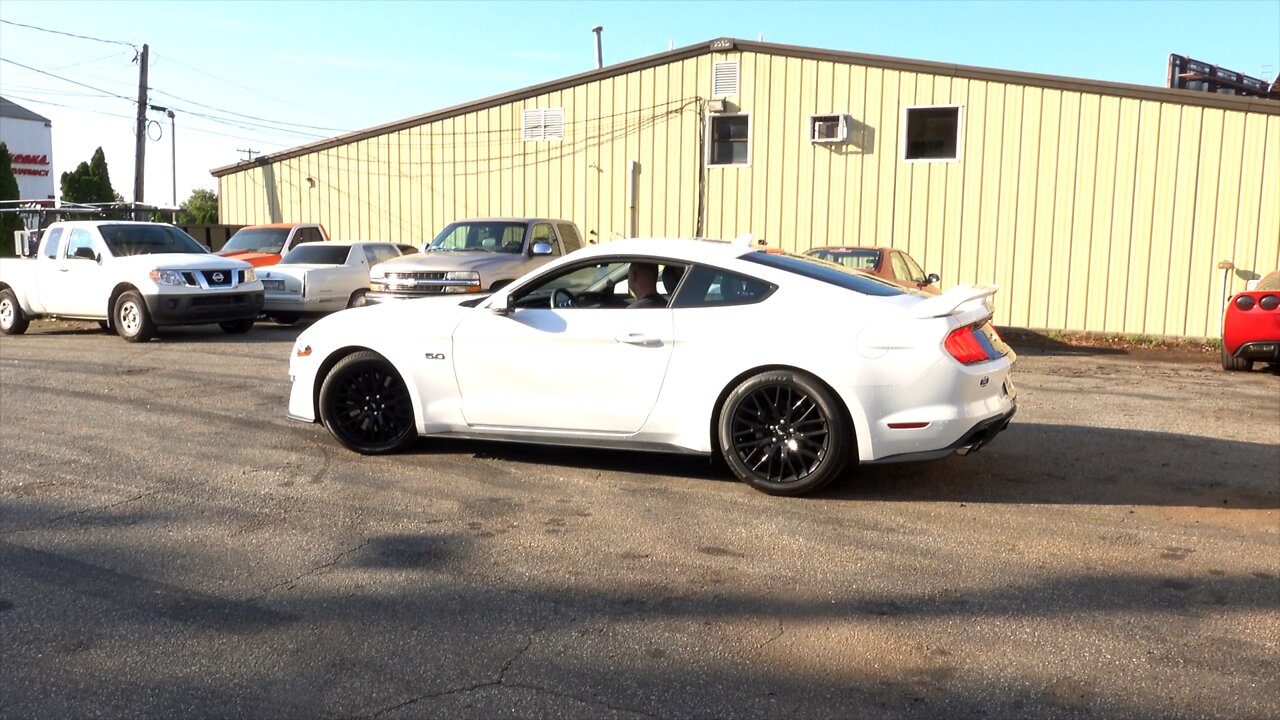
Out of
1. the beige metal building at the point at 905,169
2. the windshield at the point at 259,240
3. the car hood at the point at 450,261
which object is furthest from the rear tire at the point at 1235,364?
the windshield at the point at 259,240

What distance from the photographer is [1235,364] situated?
13.1 metres

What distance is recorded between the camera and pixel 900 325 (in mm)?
5910

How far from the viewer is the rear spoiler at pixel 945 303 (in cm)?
595

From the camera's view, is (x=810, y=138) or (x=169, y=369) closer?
(x=169, y=369)

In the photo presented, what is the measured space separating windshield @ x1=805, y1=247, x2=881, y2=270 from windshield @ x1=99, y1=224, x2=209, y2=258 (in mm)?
8772

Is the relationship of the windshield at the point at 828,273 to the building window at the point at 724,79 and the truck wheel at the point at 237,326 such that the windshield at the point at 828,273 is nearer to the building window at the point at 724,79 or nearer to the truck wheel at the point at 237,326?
the truck wheel at the point at 237,326

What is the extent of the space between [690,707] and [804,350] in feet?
9.29

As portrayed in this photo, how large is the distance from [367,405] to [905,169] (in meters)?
13.6

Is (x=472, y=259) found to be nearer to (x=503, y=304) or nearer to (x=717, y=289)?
(x=503, y=304)

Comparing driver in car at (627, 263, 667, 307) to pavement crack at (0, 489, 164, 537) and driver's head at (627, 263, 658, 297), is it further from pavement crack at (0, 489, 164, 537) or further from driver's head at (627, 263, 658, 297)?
pavement crack at (0, 489, 164, 537)

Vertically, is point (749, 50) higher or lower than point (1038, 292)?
higher

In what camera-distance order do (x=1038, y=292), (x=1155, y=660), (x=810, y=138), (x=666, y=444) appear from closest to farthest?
(x=1155, y=660) < (x=666, y=444) < (x=1038, y=292) < (x=810, y=138)

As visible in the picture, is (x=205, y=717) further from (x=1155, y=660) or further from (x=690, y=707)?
(x=1155, y=660)

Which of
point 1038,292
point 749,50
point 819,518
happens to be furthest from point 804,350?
point 749,50
